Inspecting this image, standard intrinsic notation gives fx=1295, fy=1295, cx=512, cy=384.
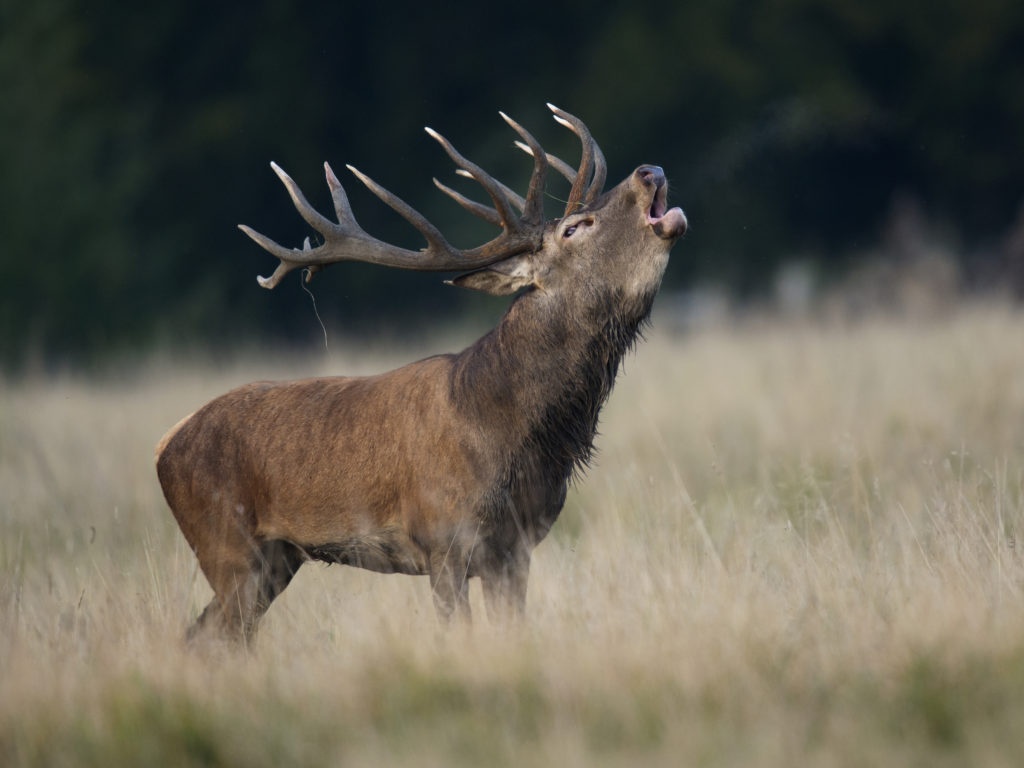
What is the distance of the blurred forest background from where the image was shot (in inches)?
793

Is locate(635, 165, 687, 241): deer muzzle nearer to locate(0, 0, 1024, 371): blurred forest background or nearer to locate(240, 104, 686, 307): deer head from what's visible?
locate(240, 104, 686, 307): deer head

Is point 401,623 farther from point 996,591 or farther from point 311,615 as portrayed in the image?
point 996,591

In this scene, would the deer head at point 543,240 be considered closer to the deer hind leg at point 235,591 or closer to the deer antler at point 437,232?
the deer antler at point 437,232

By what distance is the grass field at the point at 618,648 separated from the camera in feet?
11.1

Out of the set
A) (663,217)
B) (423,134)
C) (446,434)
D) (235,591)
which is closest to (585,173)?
(663,217)

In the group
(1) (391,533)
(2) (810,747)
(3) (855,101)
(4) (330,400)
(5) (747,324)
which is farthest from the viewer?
(3) (855,101)

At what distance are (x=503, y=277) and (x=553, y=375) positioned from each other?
0.51 meters

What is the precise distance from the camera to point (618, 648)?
3.90m

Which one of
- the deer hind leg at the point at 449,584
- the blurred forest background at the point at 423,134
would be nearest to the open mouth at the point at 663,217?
the deer hind leg at the point at 449,584

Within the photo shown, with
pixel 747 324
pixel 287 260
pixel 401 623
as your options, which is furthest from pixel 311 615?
pixel 747 324

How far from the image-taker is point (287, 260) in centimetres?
531

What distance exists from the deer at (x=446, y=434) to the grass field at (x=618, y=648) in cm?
20

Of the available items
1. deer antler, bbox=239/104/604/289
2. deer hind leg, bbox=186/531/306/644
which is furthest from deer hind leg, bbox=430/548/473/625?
deer antler, bbox=239/104/604/289

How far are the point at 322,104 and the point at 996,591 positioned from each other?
19.2 metres
